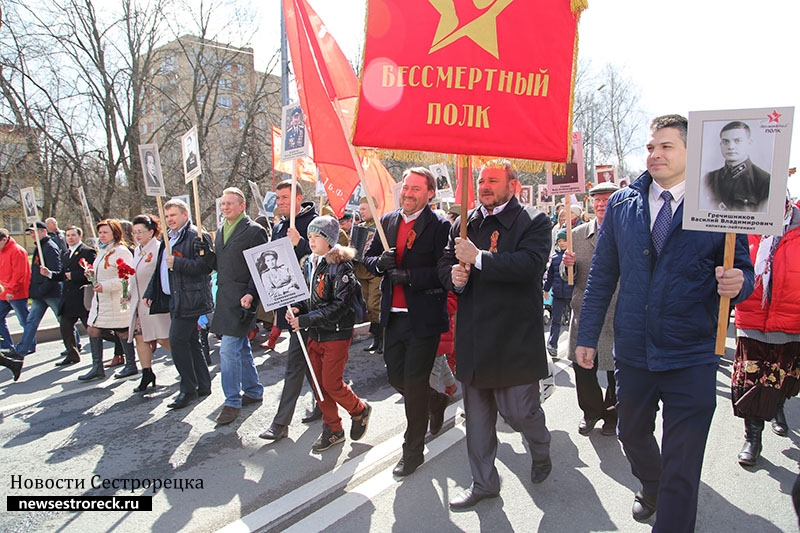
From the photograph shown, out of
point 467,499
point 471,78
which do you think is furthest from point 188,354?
point 471,78

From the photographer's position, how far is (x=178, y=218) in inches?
210

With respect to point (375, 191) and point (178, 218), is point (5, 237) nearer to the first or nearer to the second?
point (178, 218)

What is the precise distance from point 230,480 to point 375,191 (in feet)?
11.3

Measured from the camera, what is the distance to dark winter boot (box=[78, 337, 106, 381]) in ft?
21.2

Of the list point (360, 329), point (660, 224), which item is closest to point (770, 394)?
point (660, 224)

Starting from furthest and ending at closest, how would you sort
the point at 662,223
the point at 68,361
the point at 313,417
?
the point at 68,361
the point at 313,417
the point at 662,223

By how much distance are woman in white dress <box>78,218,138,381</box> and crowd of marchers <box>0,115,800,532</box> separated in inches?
0.9

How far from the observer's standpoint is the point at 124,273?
6160 mm

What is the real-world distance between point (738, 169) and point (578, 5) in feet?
4.44

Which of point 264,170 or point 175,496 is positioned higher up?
point 264,170

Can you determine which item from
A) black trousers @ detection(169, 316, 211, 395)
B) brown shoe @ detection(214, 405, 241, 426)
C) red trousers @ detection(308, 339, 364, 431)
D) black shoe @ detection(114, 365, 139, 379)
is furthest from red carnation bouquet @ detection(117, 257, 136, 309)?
red trousers @ detection(308, 339, 364, 431)

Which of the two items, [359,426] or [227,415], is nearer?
[359,426]

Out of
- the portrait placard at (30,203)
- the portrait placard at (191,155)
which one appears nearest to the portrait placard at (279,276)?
the portrait placard at (191,155)

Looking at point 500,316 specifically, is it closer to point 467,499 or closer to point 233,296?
point 467,499
